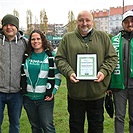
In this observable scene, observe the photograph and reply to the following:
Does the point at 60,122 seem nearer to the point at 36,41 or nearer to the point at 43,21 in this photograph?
the point at 36,41

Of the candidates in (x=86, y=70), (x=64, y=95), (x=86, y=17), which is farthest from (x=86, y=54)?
(x=64, y=95)

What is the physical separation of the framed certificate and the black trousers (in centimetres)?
44

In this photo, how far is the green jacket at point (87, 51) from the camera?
328cm

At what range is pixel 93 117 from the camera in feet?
11.5

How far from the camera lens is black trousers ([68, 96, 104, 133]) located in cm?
347

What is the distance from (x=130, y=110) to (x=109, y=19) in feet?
391

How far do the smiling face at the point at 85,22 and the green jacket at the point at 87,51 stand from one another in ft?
0.31

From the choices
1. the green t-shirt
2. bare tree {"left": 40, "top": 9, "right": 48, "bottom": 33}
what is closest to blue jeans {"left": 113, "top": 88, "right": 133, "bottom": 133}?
the green t-shirt

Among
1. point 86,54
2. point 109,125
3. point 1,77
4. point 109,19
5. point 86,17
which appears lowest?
point 109,125

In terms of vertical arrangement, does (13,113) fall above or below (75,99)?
below

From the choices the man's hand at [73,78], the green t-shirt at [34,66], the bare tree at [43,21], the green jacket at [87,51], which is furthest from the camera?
the bare tree at [43,21]

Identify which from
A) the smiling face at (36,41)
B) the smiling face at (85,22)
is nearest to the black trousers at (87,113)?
the smiling face at (36,41)

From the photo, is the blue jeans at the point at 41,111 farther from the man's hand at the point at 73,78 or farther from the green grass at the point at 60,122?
the green grass at the point at 60,122

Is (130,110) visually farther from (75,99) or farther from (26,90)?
(26,90)
